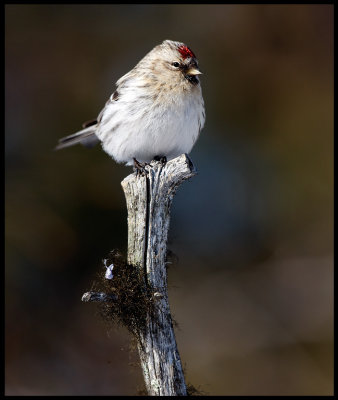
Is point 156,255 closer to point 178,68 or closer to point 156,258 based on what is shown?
point 156,258

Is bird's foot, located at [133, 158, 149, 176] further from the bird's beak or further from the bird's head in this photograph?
the bird's beak

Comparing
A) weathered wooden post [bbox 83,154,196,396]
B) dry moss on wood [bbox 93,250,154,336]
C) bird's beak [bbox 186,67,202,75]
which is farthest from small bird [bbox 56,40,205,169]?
dry moss on wood [bbox 93,250,154,336]

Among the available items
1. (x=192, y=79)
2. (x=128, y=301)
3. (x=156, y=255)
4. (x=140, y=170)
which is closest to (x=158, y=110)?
(x=192, y=79)

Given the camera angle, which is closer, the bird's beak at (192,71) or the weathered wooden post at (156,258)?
the weathered wooden post at (156,258)

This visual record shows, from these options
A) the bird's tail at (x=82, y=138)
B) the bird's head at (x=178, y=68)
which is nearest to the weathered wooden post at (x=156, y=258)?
the bird's head at (x=178, y=68)

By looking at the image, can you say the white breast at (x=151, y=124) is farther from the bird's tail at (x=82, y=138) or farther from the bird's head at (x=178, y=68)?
the bird's tail at (x=82, y=138)
